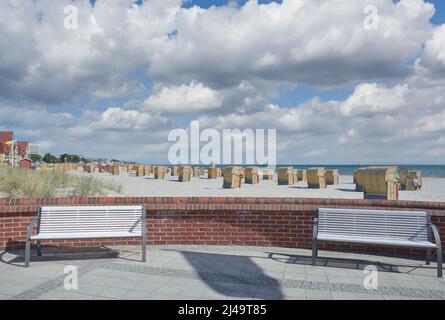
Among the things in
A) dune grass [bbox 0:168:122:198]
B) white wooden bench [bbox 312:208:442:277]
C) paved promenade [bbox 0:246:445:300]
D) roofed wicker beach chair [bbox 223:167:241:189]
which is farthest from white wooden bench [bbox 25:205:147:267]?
roofed wicker beach chair [bbox 223:167:241:189]

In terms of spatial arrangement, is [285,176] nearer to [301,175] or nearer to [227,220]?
[301,175]

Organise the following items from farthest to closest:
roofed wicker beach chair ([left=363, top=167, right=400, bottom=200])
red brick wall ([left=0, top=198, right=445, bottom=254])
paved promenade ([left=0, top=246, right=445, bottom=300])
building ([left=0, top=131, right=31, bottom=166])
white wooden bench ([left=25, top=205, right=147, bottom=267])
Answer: building ([left=0, top=131, right=31, bottom=166]), roofed wicker beach chair ([left=363, top=167, right=400, bottom=200]), red brick wall ([left=0, top=198, right=445, bottom=254]), white wooden bench ([left=25, top=205, right=147, bottom=267]), paved promenade ([left=0, top=246, right=445, bottom=300])

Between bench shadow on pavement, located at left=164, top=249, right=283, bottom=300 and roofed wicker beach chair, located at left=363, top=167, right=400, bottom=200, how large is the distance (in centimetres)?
718

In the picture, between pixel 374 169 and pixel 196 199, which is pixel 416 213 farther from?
pixel 374 169

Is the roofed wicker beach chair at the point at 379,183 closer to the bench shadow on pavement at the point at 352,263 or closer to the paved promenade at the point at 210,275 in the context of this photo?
the bench shadow on pavement at the point at 352,263

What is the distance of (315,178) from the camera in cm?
2369

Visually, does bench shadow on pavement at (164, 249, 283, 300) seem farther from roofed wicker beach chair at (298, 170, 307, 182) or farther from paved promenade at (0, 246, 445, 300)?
roofed wicker beach chair at (298, 170, 307, 182)

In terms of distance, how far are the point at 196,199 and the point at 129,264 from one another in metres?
1.67

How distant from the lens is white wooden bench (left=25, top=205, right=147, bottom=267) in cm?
591

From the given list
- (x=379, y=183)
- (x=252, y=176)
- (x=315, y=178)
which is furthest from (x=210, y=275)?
(x=252, y=176)

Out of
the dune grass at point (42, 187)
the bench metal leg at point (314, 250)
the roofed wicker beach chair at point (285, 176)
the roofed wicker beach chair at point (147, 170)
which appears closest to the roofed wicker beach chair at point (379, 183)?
the bench metal leg at point (314, 250)

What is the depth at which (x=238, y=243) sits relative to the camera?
680 cm

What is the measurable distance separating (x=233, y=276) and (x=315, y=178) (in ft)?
63.2
